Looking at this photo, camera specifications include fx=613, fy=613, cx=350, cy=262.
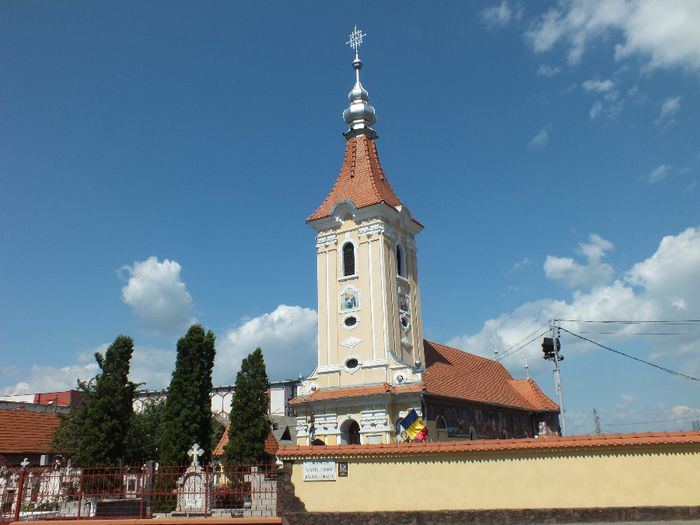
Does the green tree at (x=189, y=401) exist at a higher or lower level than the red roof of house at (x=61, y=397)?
lower

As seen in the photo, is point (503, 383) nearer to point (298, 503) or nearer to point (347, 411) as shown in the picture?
point (347, 411)

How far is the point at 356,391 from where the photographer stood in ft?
97.8

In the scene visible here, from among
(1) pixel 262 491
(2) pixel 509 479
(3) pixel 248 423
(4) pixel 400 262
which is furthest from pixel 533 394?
(1) pixel 262 491

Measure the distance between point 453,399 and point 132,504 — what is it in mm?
16605

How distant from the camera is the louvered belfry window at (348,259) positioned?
3294 cm

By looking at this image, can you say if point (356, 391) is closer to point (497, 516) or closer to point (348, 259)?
point (348, 259)

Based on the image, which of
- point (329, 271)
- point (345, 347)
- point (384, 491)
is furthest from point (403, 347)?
point (384, 491)

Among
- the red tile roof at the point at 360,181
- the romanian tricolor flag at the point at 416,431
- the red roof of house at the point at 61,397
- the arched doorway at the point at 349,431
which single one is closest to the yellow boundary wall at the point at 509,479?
the romanian tricolor flag at the point at 416,431

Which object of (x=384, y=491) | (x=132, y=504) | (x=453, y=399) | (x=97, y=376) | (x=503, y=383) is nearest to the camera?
(x=384, y=491)

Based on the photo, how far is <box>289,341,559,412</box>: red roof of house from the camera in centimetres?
2980

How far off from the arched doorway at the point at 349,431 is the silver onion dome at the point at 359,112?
56.3ft

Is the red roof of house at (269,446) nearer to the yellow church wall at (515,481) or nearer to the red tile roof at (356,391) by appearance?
the red tile roof at (356,391)

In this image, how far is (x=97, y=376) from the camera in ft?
93.9

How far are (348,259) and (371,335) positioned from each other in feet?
15.0
